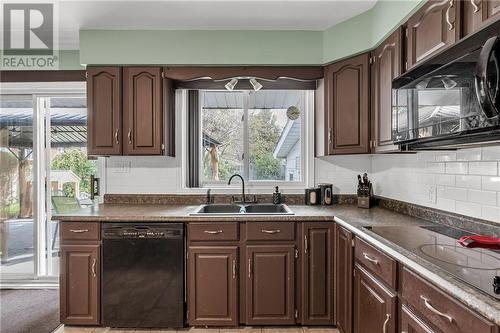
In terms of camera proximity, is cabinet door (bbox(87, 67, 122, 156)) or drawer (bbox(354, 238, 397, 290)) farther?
cabinet door (bbox(87, 67, 122, 156))

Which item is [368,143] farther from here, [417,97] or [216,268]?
[216,268]

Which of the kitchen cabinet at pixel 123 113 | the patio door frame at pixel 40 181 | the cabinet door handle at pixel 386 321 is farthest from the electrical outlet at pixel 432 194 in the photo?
the patio door frame at pixel 40 181

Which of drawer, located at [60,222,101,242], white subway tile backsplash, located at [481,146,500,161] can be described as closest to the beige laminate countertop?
drawer, located at [60,222,101,242]

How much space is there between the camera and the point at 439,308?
115cm

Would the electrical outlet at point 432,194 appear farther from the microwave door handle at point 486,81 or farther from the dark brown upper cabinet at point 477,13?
the microwave door handle at point 486,81

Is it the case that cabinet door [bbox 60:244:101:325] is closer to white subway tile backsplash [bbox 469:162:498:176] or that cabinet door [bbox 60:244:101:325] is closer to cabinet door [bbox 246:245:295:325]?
cabinet door [bbox 246:245:295:325]

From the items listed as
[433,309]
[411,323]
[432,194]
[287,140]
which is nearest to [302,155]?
[287,140]

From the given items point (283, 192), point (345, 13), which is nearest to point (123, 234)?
point (283, 192)

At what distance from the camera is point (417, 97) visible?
1.59 meters

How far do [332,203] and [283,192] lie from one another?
474 mm

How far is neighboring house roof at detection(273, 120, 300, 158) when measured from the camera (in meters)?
3.26

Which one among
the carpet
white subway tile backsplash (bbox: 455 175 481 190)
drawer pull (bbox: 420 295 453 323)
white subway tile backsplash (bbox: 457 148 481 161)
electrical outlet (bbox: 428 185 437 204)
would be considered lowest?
the carpet

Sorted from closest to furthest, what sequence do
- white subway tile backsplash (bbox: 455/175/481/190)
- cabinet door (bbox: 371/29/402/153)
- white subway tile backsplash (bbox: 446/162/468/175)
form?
white subway tile backsplash (bbox: 455/175/481/190)
white subway tile backsplash (bbox: 446/162/468/175)
cabinet door (bbox: 371/29/402/153)

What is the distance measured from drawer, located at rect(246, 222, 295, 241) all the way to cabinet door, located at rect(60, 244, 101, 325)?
1.22m
